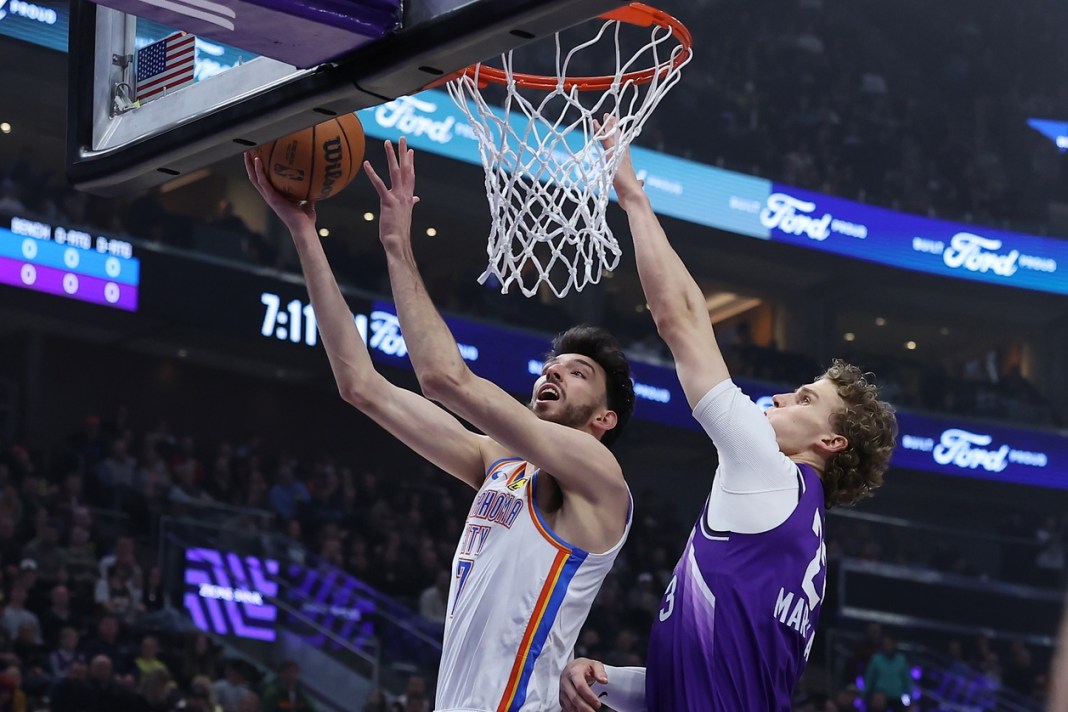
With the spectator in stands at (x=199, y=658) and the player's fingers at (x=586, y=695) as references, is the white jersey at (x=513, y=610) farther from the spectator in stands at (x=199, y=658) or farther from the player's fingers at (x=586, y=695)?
the spectator in stands at (x=199, y=658)

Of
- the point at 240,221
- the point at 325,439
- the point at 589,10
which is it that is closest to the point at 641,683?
the point at 589,10

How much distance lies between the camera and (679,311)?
303 cm

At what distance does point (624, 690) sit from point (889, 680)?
1198 centimetres

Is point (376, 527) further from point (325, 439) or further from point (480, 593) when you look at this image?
point (480, 593)

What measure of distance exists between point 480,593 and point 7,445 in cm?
1257

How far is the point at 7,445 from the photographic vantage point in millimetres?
14625

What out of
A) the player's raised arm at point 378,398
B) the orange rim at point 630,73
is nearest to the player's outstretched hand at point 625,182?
the orange rim at point 630,73

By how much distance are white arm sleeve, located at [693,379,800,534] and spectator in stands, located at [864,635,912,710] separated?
11879 mm

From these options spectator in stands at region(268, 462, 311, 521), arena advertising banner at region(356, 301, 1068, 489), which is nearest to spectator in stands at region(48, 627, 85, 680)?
spectator in stands at region(268, 462, 311, 521)

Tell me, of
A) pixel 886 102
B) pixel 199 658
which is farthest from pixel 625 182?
pixel 886 102

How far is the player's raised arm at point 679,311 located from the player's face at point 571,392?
1.82 feet

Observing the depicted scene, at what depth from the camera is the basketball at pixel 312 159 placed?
3.47 metres

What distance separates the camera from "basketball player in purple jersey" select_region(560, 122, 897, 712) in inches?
117

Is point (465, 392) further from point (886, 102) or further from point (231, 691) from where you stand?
point (886, 102)
